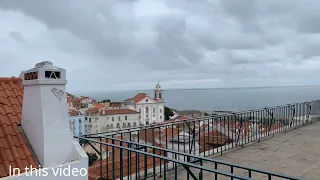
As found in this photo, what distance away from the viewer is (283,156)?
18.0 ft

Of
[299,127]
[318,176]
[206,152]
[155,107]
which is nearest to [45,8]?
[206,152]

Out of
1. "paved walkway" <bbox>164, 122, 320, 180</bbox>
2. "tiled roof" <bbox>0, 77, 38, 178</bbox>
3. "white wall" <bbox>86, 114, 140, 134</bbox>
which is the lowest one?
"white wall" <bbox>86, 114, 140, 134</bbox>

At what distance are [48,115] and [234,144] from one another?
4.51 m

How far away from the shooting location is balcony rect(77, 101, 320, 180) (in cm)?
458

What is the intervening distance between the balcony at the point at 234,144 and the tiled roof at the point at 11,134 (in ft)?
3.00

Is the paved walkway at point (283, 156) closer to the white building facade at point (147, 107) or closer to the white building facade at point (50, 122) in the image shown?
the white building facade at point (50, 122)

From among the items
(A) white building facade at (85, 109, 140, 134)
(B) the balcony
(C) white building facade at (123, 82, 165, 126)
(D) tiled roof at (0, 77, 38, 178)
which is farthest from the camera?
(C) white building facade at (123, 82, 165, 126)

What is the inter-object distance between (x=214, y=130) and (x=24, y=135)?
4844 mm

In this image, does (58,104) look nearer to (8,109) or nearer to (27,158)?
(27,158)

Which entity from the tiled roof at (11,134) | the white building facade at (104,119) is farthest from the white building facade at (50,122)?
the white building facade at (104,119)

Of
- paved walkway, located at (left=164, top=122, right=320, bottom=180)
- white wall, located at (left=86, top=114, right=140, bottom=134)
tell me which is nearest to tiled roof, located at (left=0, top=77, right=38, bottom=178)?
paved walkway, located at (left=164, top=122, right=320, bottom=180)

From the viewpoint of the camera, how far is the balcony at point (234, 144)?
180 inches

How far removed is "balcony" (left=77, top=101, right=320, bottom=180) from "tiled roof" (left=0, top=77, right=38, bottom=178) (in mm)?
915

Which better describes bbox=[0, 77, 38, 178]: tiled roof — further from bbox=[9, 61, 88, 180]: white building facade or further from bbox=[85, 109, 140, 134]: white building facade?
bbox=[85, 109, 140, 134]: white building facade
